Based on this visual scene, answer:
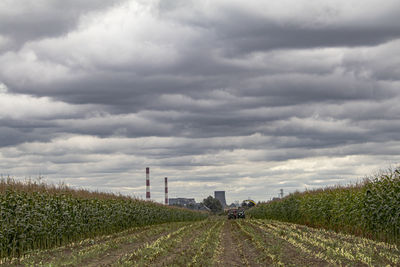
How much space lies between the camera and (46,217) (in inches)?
1104

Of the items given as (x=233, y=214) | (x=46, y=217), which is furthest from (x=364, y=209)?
(x=233, y=214)

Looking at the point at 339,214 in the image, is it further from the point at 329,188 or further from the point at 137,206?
the point at 137,206

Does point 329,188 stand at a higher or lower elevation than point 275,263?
higher

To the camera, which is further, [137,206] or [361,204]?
[137,206]

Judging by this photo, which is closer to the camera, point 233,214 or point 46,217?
point 46,217

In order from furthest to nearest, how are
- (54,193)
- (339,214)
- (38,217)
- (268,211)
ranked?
(268,211) < (339,214) < (54,193) < (38,217)

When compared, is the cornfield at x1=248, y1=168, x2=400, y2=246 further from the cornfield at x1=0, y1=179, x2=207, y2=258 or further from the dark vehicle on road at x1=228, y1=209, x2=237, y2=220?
the dark vehicle on road at x1=228, y1=209, x2=237, y2=220

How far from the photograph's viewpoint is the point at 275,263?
18.4m

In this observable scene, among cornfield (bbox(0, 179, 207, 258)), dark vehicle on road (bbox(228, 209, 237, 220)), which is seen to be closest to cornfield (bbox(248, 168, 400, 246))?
cornfield (bbox(0, 179, 207, 258))

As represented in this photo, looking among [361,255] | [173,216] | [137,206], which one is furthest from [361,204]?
[173,216]

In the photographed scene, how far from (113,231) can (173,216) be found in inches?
1636

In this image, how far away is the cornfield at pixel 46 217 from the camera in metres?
24.6

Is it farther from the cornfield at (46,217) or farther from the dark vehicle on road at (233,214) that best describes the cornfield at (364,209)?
the dark vehicle on road at (233,214)

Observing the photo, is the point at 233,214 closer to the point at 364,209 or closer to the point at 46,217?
the point at 364,209
